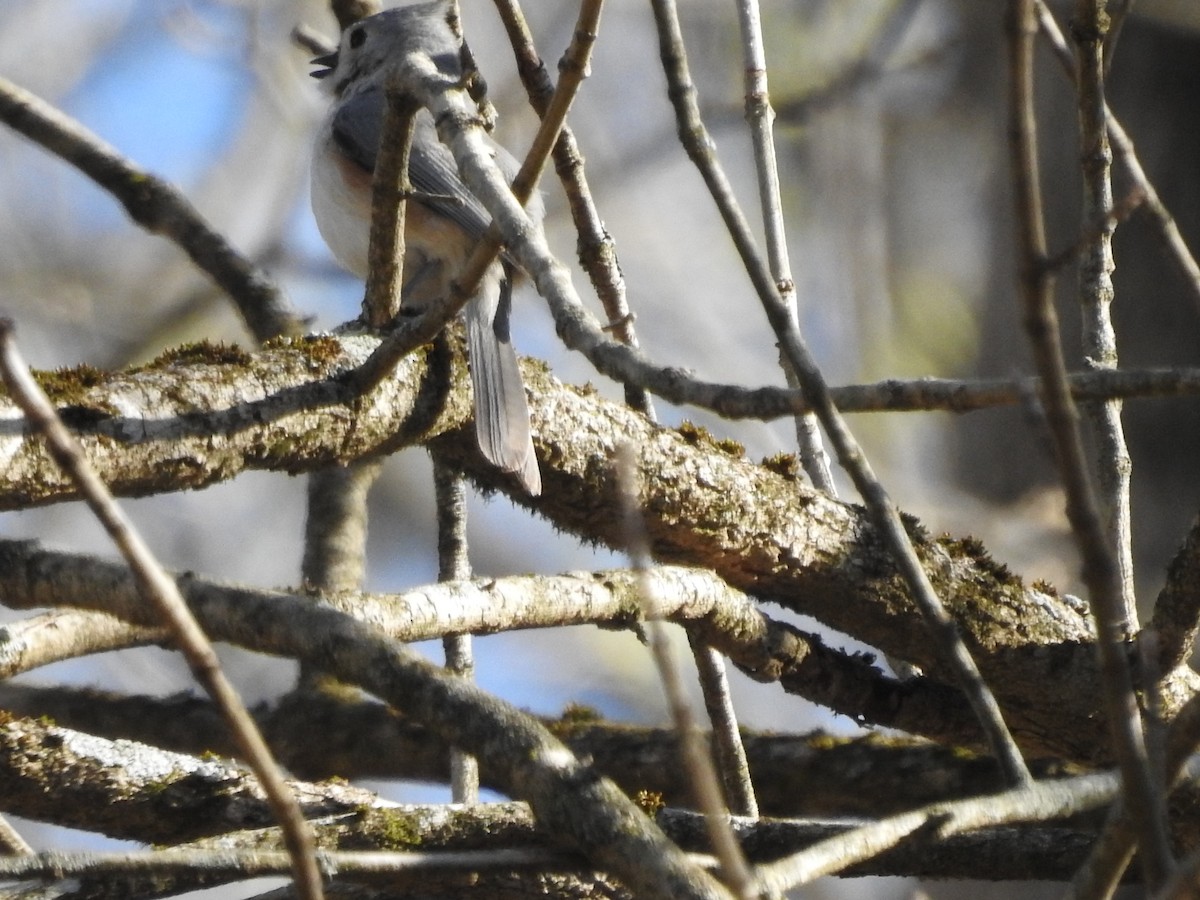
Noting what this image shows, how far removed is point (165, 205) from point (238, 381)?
6.70 ft

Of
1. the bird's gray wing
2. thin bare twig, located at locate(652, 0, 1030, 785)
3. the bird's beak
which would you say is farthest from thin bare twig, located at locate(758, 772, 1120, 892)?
the bird's beak

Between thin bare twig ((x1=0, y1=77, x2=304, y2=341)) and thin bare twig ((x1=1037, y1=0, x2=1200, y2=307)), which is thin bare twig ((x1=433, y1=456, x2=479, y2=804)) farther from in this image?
thin bare twig ((x1=1037, y1=0, x2=1200, y2=307))

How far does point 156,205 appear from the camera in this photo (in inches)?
166

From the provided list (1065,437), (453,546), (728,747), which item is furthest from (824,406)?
(453,546)

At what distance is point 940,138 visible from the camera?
6.70m

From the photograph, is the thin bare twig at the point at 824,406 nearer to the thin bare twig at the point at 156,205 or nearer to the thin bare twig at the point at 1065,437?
the thin bare twig at the point at 1065,437

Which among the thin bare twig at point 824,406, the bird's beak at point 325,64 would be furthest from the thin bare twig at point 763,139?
the bird's beak at point 325,64

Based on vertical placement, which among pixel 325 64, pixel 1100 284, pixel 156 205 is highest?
pixel 325 64

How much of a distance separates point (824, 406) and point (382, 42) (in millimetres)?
3545

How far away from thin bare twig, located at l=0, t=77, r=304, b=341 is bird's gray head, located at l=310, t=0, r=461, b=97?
2.41 ft

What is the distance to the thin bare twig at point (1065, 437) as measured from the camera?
3.76 feet

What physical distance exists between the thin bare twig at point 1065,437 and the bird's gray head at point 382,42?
10.5ft

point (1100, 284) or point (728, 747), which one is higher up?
point (1100, 284)

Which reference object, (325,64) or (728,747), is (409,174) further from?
(728,747)
